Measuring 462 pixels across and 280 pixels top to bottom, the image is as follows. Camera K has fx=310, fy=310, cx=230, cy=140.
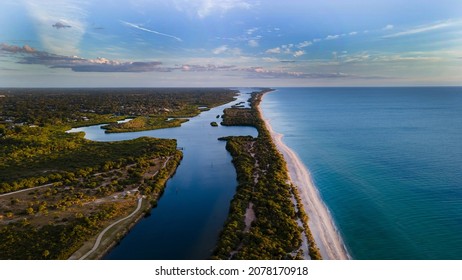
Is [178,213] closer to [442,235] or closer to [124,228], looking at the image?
[124,228]

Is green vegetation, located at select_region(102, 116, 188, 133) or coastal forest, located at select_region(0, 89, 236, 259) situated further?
green vegetation, located at select_region(102, 116, 188, 133)

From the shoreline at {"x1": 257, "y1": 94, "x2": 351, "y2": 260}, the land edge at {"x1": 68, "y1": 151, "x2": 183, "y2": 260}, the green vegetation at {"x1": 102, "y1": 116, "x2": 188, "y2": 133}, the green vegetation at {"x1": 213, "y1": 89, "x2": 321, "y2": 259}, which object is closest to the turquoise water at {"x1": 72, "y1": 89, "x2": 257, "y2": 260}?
the land edge at {"x1": 68, "y1": 151, "x2": 183, "y2": 260}

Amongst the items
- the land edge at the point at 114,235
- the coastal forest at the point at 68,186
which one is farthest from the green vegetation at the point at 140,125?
the land edge at the point at 114,235

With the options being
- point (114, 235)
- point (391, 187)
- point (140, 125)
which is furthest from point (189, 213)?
point (140, 125)

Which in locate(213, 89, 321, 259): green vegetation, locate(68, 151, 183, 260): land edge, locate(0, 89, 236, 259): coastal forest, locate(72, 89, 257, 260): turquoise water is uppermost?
locate(0, 89, 236, 259): coastal forest

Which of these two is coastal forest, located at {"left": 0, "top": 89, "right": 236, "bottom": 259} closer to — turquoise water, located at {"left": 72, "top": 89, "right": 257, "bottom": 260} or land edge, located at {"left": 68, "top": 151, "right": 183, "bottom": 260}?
land edge, located at {"left": 68, "top": 151, "right": 183, "bottom": 260}

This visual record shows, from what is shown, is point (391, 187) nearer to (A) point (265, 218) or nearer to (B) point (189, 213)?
(A) point (265, 218)

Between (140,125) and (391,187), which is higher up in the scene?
(140,125)

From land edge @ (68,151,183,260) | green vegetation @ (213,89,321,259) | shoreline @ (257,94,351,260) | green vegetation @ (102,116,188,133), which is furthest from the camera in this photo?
green vegetation @ (102,116,188,133)
